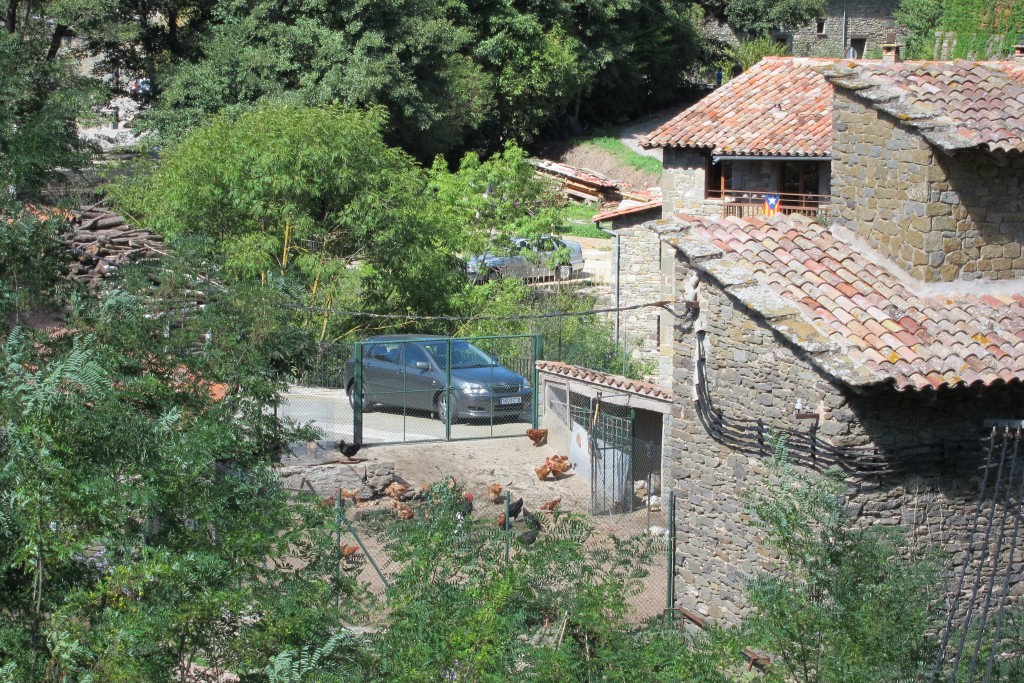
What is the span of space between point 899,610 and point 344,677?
4074 mm

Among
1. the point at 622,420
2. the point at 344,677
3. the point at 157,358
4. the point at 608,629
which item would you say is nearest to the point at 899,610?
the point at 608,629

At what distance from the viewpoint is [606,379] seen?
19656mm

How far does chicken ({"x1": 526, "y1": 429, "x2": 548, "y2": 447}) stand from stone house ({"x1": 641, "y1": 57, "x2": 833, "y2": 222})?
20.3ft

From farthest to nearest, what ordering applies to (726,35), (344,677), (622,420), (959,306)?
(726,35) < (622,420) < (959,306) < (344,677)

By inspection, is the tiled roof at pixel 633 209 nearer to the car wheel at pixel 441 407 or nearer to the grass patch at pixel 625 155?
the car wheel at pixel 441 407

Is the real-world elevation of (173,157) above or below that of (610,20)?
below

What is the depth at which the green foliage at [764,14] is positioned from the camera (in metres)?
53.8

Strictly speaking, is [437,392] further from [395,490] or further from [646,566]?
[646,566]

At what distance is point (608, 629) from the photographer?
9.05 meters

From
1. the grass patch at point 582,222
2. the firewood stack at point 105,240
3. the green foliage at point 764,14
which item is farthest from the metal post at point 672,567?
the green foliage at point 764,14

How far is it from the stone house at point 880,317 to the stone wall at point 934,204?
2 cm

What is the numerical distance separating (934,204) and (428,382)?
35.7ft

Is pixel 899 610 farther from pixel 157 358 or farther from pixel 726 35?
pixel 726 35

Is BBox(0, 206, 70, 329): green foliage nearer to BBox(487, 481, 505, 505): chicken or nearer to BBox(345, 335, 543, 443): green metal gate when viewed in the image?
BBox(487, 481, 505, 505): chicken
